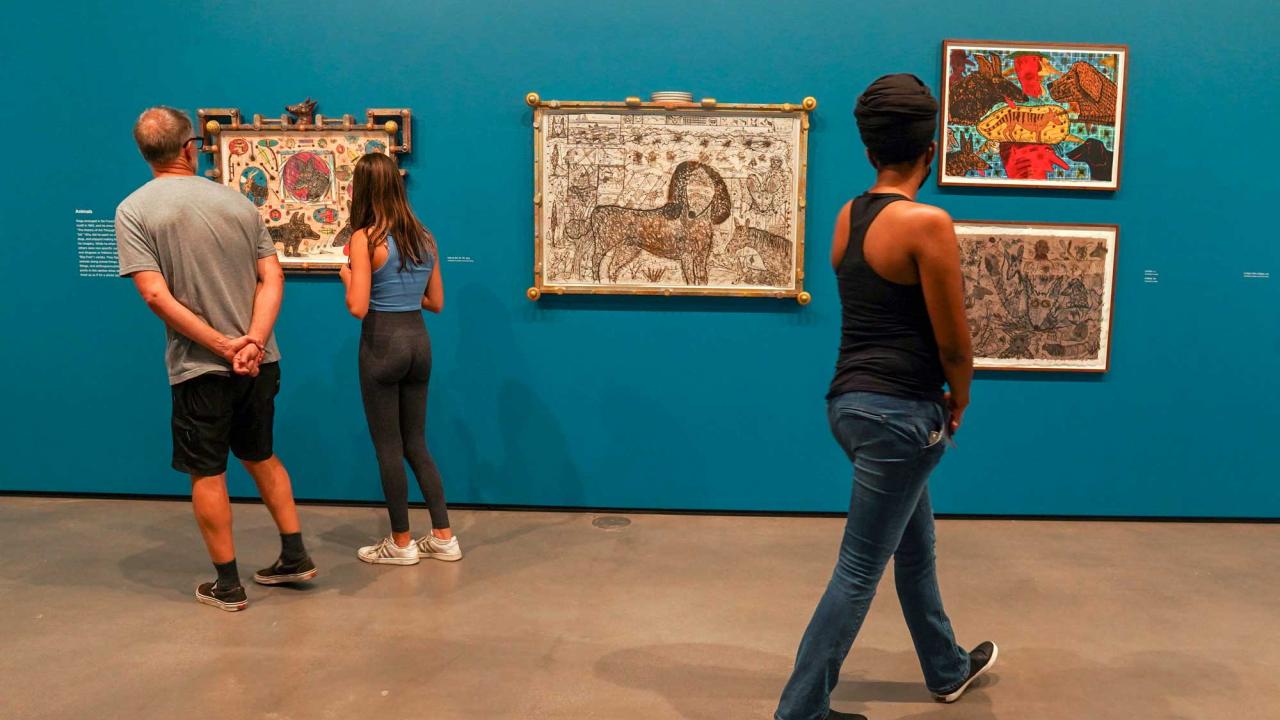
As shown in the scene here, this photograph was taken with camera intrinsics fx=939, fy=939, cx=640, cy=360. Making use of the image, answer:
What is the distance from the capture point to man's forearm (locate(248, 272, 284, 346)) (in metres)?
3.11

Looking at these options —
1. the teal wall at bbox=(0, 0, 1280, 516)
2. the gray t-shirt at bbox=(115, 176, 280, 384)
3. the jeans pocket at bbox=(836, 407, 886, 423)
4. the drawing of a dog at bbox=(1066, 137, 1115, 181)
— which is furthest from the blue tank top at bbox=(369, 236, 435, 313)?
the drawing of a dog at bbox=(1066, 137, 1115, 181)

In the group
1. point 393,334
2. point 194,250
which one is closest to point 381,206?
point 393,334

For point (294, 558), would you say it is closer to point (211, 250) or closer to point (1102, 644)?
point (211, 250)

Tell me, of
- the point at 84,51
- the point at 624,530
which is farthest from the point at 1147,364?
the point at 84,51

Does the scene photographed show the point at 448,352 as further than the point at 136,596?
Yes

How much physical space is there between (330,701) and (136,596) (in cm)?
117

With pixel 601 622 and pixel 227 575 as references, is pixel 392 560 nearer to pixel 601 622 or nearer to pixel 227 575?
pixel 227 575

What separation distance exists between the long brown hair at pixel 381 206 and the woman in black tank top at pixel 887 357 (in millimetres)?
1755

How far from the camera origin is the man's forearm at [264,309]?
311 centimetres

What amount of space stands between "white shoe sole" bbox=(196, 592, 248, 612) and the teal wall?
118cm

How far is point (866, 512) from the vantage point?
213 cm

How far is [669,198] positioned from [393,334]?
1359 millimetres

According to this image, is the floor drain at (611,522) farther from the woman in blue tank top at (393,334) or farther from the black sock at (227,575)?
the black sock at (227,575)

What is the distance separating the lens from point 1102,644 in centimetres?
292
